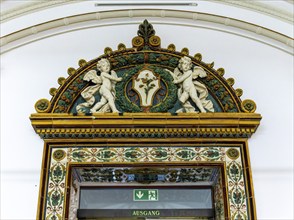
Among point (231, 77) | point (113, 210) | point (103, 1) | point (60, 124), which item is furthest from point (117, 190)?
point (103, 1)

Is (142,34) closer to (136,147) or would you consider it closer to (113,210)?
(136,147)

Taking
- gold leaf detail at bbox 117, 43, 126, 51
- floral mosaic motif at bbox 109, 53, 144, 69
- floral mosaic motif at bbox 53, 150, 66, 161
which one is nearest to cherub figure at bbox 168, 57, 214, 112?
floral mosaic motif at bbox 109, 53, 144, 69

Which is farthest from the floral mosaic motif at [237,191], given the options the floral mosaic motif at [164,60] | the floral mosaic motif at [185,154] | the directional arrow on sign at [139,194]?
the floral mosaic motif at [164,60]

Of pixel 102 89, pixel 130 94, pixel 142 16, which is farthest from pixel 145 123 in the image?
pixel 142 16

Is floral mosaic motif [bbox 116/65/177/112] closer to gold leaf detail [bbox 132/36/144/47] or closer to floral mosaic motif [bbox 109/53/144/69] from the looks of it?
floral mosaic motif [bbox 109/53/144/69]

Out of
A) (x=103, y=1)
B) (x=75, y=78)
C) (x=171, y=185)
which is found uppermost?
(x=103, y=1)

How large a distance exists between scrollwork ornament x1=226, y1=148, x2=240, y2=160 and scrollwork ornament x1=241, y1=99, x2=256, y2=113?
46cm

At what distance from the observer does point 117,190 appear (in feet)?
19.0

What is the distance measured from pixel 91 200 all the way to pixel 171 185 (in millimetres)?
911

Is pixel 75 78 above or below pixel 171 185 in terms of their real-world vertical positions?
above

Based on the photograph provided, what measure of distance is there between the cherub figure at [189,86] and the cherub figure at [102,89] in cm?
68

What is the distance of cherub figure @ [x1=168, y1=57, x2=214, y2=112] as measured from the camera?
561 centimetres

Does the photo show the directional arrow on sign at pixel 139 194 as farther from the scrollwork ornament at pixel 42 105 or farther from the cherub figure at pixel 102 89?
the scrollwork ornament at pixel 42 105

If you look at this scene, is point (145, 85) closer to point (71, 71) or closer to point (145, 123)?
point (145, 123)
